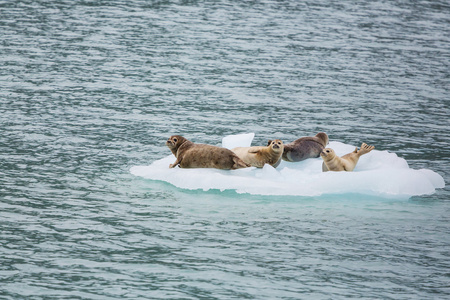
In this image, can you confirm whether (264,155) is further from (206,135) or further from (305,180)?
(206,135)

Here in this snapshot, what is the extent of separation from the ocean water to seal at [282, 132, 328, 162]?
179 centimetres

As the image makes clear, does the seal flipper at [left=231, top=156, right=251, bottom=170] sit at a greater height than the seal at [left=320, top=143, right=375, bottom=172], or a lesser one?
lesser

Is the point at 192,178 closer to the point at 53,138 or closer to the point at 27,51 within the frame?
the point at 53,138

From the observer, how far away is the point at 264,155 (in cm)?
1445

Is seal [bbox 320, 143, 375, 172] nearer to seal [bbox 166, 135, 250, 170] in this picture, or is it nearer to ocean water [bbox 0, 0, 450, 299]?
ocean water [bbox 0, 0, 450, 299]

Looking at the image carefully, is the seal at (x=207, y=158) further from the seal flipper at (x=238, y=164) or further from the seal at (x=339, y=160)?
the seal at (x=339, y=160)

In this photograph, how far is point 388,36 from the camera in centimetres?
3169

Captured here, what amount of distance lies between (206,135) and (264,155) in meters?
3.69

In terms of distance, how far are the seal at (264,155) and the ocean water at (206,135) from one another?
1102 mm

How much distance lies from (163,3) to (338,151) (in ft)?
74.7

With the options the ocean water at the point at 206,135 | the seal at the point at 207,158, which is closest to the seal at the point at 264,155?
the seal at the point at 207,158

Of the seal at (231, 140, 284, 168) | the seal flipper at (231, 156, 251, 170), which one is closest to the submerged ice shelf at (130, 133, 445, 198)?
the seal flipper at (231, 156, 251, 170)

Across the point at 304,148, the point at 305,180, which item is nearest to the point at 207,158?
the point at 305,180

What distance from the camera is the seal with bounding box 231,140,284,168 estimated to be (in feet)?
46.8
